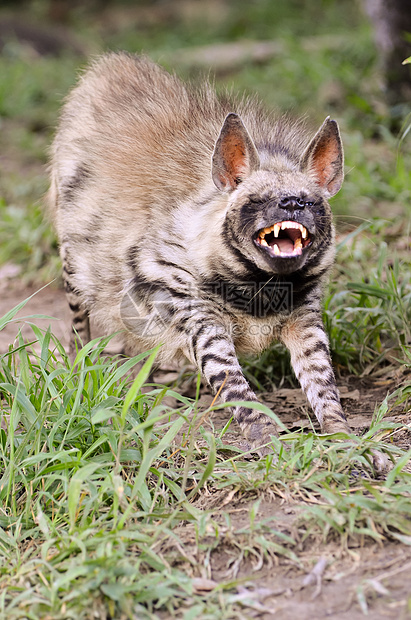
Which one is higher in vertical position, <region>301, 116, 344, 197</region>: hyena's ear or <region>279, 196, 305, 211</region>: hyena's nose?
<region>301, 116, 344, 197</region>: hyena's ear

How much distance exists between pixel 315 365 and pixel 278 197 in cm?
82

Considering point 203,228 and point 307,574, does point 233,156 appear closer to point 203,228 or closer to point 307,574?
point 203,228

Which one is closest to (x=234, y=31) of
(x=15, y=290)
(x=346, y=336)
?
(x=15, y=290)

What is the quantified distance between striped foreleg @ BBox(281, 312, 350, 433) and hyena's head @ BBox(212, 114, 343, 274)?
1.10ft

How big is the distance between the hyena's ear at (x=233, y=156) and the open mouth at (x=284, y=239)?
336 mm

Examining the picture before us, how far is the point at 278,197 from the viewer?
10.0 ft

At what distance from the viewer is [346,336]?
12.9 ft

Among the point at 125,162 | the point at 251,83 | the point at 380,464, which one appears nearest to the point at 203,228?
the point at 125,162

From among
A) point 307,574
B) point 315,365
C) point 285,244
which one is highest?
point 285,244

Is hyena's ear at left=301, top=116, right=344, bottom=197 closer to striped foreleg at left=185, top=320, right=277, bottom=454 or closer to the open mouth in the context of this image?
the open mouth

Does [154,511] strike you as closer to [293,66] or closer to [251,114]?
[251,114]

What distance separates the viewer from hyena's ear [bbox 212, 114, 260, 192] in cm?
315

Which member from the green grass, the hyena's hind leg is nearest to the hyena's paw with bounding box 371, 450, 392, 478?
the green grass

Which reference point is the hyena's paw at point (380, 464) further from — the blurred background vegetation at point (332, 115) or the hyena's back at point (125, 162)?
the hyena's back at point (125, 162)
